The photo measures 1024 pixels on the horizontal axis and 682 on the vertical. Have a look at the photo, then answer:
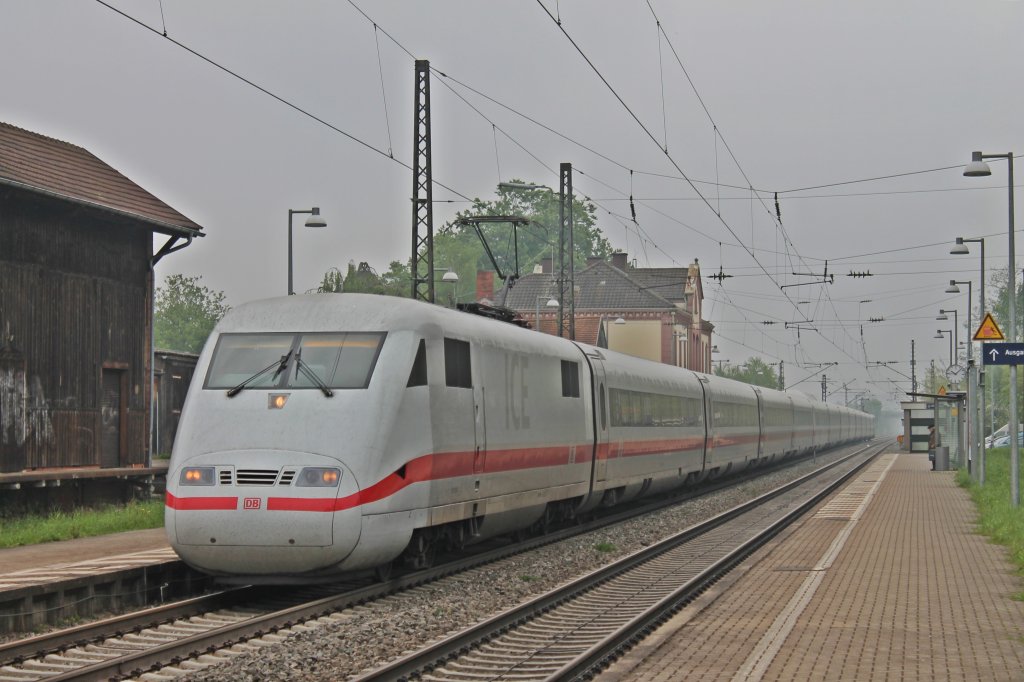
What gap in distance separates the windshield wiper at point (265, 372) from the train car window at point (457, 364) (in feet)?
6.49

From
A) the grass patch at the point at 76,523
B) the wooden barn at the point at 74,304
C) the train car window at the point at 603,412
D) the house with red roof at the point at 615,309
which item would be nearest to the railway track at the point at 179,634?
the grass patch at the point at 76,523

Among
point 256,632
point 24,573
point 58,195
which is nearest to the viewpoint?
point 256,632

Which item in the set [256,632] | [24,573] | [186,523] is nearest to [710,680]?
[256,632]

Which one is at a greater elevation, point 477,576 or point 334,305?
point 334,305

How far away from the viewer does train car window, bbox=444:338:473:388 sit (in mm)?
15367

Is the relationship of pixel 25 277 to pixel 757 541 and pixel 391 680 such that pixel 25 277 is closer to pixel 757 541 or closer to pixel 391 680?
pixel 757 541

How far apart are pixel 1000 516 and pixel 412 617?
570 inches

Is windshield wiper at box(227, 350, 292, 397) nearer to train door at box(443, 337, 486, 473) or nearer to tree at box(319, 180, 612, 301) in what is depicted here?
train door at box(443, 337, 486, 473)

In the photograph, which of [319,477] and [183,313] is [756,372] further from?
[319,477]

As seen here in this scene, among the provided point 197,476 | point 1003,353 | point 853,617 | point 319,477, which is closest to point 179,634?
point 197,476

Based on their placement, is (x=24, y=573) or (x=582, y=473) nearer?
(x=24, y=573)

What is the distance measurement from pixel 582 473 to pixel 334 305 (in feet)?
A: 26.2

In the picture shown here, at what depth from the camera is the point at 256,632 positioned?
38.5 feet

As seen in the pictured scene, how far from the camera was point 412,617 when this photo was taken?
12672 mm
